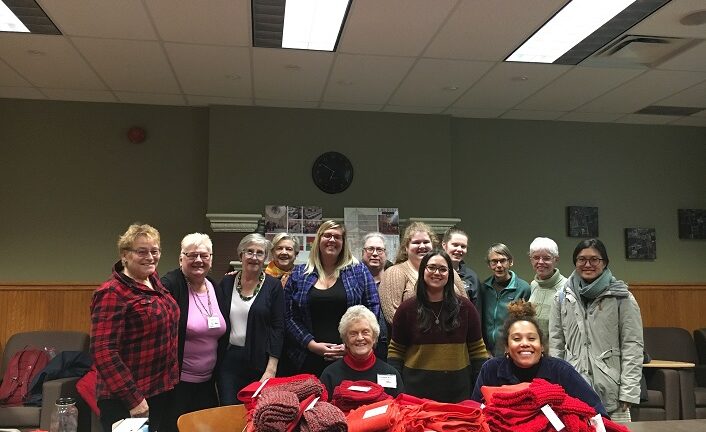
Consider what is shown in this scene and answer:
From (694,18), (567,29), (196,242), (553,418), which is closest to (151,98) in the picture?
(196,242)

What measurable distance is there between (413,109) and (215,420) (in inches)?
172

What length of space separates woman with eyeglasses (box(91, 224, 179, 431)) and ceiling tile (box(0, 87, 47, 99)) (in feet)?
12.0

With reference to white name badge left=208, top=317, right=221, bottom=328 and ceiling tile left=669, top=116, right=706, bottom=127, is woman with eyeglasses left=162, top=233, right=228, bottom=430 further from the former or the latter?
ceiling tile left=669, top=116, right=706, bottom=127

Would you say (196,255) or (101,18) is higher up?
(101,18)

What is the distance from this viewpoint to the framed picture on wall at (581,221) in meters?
6.45

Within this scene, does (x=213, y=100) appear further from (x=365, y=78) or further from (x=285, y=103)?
(x=365, y=78)

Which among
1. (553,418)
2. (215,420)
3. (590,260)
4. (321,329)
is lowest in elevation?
(215,420)

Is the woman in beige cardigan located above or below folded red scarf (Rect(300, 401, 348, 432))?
above

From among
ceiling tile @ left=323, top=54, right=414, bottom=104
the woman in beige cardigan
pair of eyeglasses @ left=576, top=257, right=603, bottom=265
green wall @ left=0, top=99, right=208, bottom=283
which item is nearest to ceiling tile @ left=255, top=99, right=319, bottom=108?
ceiling tile @ left=323, top=54, right=414, bottom=104

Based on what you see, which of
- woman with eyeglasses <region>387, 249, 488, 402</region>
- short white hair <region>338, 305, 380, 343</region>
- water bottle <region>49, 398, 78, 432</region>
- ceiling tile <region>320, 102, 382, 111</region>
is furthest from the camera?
ceiling tile <region>320, 102, 382, 111</region>

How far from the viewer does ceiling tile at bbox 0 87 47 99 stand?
5.33 metres

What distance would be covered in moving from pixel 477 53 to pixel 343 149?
6.52 feet

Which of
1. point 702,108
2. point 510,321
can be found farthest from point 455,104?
point 510,321

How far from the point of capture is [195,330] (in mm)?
2844
